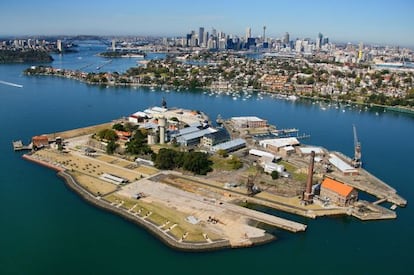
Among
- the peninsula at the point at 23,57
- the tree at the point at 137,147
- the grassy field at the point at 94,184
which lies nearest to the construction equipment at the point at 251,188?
the grassy field at the point at 94,184

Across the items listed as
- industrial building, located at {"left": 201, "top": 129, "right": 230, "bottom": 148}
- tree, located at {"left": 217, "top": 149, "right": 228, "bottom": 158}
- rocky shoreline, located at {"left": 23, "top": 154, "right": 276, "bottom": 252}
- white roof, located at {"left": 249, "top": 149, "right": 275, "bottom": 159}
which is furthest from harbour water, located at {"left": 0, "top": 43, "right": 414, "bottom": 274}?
industrial building, located at {"left": 201, "top": 129, "right": 230, "bottom": 148}

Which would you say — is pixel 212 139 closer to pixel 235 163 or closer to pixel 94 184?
pixel 235 163

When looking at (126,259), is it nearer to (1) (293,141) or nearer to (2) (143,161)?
(2) (143,161)

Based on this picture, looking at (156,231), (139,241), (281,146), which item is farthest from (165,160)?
(281,146)

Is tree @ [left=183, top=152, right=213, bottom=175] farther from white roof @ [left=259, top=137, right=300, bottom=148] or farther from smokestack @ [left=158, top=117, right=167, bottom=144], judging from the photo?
white roof @ [left=259, top=137, right=300, bottom=148]

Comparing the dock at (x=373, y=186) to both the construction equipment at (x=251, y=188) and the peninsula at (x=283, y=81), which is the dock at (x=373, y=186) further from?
the peninsula at (x=283, y=81)

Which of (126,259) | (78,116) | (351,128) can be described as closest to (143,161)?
(126,259)
